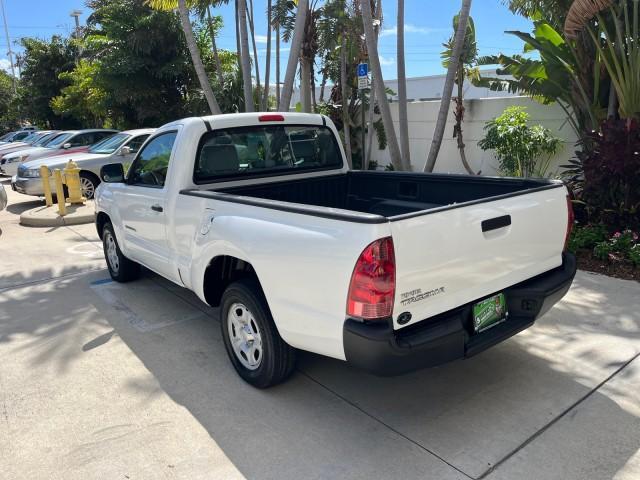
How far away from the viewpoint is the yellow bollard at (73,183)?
33.6 feet

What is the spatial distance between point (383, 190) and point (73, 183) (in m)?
7.88

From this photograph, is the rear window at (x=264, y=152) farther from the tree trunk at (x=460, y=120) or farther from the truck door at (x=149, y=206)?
the tree trunk at (x=460, y=120)

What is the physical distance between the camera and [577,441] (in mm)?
2873

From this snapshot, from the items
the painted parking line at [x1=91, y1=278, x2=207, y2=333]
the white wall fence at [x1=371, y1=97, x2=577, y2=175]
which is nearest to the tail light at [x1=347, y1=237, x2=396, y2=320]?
the painted parking line at [x1=91, y1=278, x2=207, y2=333]

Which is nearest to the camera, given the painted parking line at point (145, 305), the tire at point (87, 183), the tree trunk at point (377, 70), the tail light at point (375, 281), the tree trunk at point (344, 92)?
the tail light at point (375, 281)

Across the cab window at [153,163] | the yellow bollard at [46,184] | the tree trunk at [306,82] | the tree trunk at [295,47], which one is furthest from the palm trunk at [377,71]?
the yellow bollard at [46,184]

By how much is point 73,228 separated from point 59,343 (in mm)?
5432

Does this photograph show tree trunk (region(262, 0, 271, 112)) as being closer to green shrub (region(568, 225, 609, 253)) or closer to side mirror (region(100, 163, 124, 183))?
side mirror (region(100, 163, 124, 183))

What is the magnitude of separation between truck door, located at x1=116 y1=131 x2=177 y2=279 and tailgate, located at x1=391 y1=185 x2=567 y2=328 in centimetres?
254

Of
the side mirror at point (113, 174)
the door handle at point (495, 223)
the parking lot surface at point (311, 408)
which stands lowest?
the parking lot surface at point (311, 408)

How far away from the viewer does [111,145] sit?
475 inches

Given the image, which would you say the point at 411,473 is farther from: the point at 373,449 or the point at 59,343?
→ the point at 59,343

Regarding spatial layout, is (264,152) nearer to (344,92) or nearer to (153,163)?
(153,163)

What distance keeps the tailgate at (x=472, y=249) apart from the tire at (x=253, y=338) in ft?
3.21
